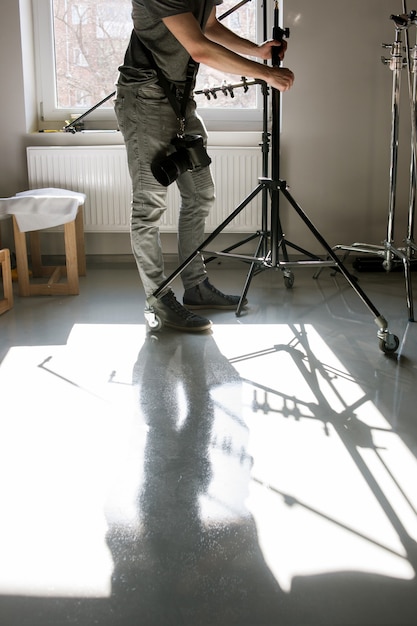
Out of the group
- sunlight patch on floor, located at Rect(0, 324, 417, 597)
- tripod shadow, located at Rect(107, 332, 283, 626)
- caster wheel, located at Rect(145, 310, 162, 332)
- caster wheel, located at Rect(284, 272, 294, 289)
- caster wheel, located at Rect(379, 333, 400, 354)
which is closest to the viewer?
tripod shadow, located at Rect(107, 332, 283, 626)

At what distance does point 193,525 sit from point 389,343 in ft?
4.32

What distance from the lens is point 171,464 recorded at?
1.79 metres

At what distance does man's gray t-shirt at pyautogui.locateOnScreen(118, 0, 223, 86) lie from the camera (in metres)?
2.67

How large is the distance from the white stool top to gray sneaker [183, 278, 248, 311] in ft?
2.42

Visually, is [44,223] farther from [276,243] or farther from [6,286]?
[276,243]

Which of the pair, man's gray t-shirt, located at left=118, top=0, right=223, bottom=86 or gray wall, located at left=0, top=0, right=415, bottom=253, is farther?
gray wall, located at left=0, top=0, right=415, bottom=253

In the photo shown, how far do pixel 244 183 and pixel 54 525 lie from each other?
10.1 ft

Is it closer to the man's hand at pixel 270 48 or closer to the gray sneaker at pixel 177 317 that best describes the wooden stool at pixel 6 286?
the gray sneaker at pixel 177 317

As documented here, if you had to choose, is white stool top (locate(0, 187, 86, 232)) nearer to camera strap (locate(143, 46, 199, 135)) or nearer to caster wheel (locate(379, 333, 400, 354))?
camera strap (locate(143, 46, 199, 135))

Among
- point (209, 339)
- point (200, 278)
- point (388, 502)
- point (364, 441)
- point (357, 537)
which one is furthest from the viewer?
point (200, 278)

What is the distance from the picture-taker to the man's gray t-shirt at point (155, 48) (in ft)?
8.77

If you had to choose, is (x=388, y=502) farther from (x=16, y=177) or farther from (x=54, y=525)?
(x=16, y=177)

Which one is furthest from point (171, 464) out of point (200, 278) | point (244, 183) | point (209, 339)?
point (244, 183)

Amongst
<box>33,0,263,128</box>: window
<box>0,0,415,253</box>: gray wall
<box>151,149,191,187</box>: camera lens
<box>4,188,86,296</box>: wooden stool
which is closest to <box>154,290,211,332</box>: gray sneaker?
<box>151,149,191,187</box>: camera lens
